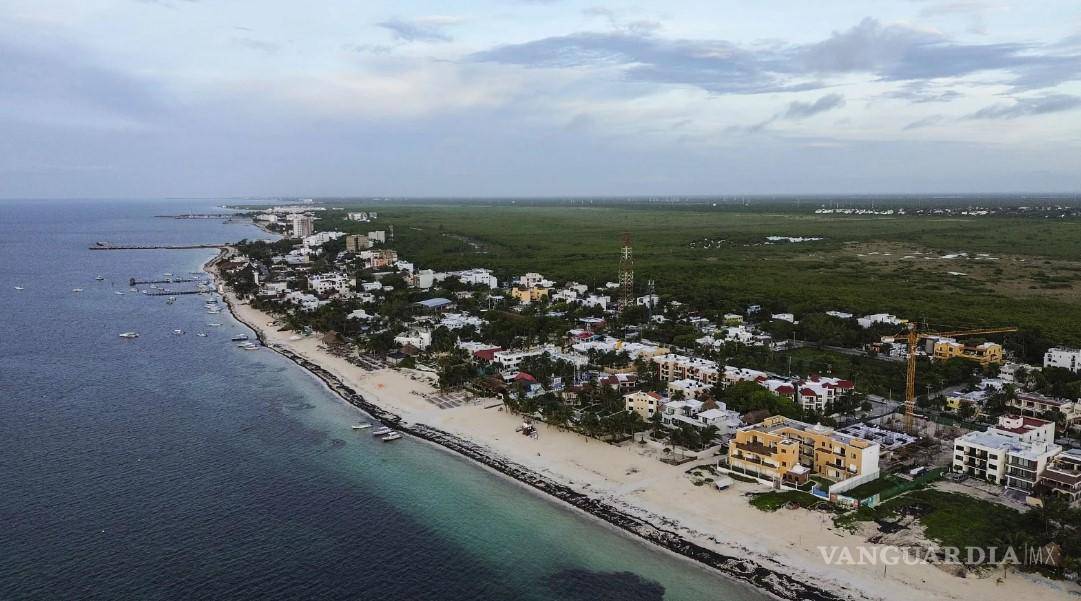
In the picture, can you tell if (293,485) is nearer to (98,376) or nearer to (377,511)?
(377,511)

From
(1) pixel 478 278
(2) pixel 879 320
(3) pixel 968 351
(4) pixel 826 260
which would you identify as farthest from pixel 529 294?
(4) pixel 826 260

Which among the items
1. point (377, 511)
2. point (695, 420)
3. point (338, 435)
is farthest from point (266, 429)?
point (695, 420)

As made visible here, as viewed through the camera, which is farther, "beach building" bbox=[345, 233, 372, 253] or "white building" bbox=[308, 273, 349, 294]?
"beach building" bbox=[345, 233, 372, 253]

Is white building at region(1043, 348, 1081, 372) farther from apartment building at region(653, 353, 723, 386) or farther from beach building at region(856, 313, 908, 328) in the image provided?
apartment building at region(653, 353, 723, 386)

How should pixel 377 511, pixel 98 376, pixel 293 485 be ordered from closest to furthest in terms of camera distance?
1. pixel 377 511
2. pixel 293 485
3. pixel 98 376

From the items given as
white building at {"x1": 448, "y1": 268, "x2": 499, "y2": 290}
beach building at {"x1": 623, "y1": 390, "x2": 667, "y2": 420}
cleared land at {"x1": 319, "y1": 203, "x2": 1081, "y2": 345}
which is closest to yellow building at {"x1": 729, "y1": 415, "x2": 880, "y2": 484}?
beach building at {"x1": 623, "y1": 390, "x2": 667, "y2": 420}

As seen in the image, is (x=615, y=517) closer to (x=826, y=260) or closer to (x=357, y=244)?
(x=826, y=260)
